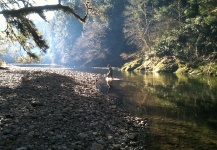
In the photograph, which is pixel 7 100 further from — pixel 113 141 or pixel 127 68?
pixel 127 68

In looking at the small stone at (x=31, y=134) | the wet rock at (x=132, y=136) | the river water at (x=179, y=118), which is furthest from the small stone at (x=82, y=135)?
the river water at (x=179, y=118)

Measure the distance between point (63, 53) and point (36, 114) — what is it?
127240 mm

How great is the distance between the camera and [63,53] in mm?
135875

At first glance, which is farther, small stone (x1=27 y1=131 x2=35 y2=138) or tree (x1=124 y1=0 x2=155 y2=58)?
tree (x1=124 y1=0 x2=155 y2=58)

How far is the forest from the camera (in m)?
22.1

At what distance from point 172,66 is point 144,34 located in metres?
16.7

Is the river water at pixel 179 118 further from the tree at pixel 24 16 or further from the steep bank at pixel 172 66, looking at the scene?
the steep bank at pixel 172 66

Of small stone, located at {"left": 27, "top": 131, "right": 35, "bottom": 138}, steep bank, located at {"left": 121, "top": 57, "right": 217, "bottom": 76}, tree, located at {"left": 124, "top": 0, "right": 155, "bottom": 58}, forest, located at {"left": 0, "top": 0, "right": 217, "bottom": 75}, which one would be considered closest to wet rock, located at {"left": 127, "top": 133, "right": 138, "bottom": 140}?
small stone, located at {"left": 27, "top": 131, "right": 35, "bottom": 138}

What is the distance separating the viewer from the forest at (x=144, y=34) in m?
22.1

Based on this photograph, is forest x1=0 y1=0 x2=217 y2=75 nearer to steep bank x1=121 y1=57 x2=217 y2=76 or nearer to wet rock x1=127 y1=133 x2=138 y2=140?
steep bank x1=121 y1=57 x2=217 y2=76

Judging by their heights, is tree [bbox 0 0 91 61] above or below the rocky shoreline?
above

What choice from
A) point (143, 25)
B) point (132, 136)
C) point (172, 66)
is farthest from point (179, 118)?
point (143, 25)

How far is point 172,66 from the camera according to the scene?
177 ft

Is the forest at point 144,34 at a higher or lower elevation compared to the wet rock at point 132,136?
higher
